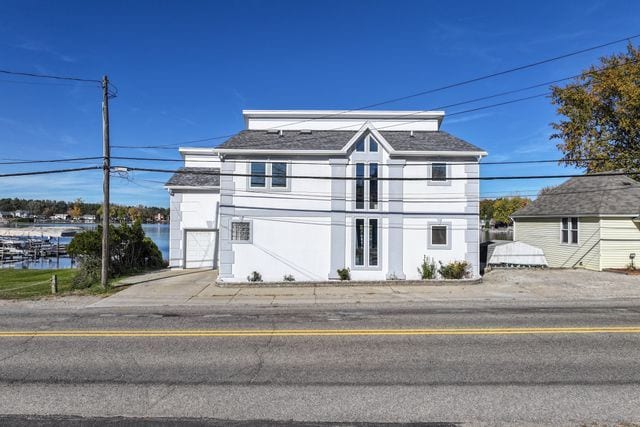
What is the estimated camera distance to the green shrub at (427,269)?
1672 cm

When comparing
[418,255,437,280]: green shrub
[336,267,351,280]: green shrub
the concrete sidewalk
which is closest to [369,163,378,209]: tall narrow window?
[336,267,351,280]: green shrub

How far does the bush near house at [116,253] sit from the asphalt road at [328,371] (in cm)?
710

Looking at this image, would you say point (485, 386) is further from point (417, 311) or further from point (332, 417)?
point (417, 311)

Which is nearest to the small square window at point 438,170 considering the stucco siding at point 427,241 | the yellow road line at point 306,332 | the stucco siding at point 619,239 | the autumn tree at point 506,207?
the stucco siding at point 427,241

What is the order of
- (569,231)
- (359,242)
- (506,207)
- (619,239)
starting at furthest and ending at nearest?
(506,207)
(569,231)
(619,239)
(359,242)

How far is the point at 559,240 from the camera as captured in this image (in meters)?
22.6

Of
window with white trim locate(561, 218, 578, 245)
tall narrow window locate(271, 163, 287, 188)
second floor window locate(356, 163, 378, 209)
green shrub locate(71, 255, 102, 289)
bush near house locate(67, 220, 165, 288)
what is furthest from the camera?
window with white trim locate(561, 218, 578, 245)

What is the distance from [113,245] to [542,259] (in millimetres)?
23160

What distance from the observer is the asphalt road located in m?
4.77

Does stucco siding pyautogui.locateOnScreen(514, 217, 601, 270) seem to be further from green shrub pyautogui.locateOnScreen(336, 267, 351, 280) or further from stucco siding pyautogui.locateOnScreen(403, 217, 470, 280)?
green shrub pyautogui.locateOnScreen(336, 267, 351, 280)

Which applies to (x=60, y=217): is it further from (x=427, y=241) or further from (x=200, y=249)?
(x=427, y=241)

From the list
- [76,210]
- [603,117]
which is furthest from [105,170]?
[76,210]

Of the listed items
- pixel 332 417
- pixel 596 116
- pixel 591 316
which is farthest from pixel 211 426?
pixel 596 116

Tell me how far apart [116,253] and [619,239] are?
26.3 m
